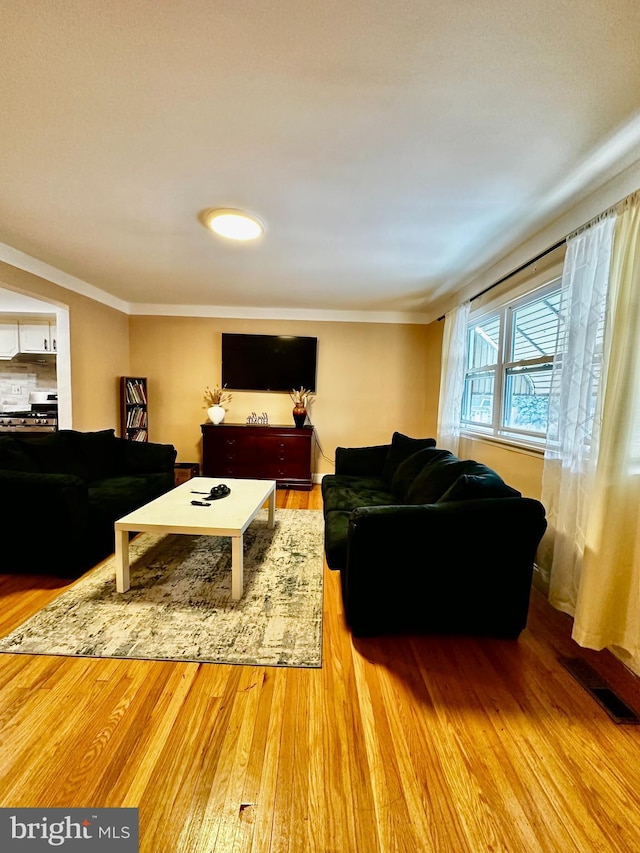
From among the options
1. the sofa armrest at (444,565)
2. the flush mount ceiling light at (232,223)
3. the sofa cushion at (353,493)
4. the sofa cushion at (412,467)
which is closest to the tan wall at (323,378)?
the sofa cushion at (353,493)

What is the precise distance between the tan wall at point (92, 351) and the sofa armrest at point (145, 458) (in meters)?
0.88

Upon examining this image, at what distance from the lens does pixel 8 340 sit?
193 inches

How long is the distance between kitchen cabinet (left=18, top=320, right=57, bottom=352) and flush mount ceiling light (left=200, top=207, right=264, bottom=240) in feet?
12.8

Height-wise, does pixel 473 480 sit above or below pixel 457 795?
above

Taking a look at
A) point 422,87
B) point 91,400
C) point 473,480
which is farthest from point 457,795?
point 91,400

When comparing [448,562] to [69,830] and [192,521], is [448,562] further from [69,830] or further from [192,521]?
[69,830]

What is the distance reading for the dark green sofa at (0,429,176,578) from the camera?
218cm

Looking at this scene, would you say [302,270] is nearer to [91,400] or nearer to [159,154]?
[159,154]

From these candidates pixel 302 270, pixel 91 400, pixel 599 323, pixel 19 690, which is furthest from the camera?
pixel 91 400

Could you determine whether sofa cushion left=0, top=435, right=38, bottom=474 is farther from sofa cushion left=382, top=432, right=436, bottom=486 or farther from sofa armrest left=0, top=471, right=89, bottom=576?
sofa cushion left=382, top=432, right=436, bottom=486

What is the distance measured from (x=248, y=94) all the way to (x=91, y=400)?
3.79 metres

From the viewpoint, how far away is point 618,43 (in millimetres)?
1148

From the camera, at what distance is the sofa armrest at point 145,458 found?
352 cm

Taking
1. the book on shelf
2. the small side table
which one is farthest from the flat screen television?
the small side table
